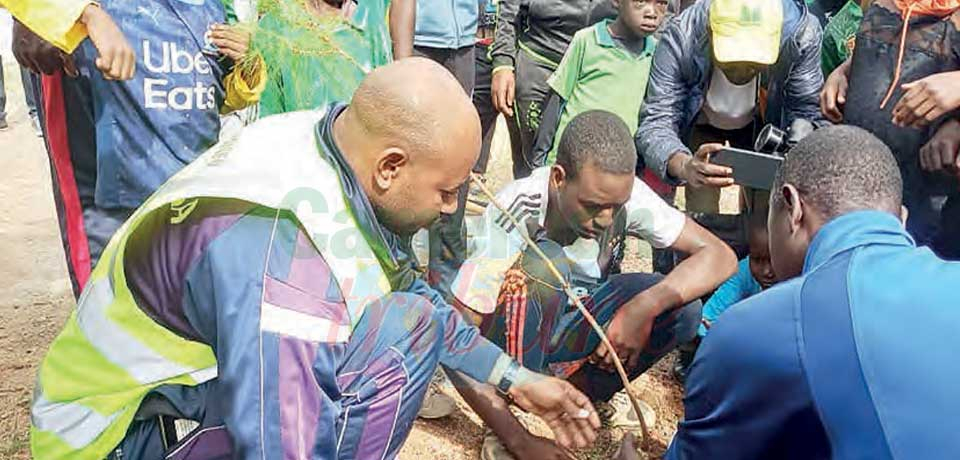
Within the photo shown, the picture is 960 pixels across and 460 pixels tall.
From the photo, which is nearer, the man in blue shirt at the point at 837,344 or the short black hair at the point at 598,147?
the man in blue shirt at the point at 837,344

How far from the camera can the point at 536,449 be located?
2.63 m

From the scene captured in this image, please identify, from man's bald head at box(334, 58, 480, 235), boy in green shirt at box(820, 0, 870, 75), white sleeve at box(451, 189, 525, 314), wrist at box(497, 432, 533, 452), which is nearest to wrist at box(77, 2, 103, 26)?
man's bald head at box(334, 58, 480, 235)

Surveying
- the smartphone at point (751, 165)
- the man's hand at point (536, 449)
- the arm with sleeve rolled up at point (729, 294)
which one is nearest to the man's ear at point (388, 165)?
the man's hand at point (536, 449)

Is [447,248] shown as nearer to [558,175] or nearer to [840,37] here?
[558,175]

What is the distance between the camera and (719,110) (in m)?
3.54

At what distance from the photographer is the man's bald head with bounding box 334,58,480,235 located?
1.73 meters

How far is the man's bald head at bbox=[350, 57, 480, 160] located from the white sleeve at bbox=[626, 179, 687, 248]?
4.47ft

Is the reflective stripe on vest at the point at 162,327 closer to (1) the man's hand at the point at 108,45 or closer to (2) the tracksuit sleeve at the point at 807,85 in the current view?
(1) the man's hand at the point at 108,45

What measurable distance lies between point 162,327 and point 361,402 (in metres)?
0.41

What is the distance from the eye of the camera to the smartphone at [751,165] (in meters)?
3.06

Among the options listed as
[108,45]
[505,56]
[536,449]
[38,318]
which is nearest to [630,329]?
[536,449]

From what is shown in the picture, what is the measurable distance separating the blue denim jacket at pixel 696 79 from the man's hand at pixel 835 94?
0.65ft

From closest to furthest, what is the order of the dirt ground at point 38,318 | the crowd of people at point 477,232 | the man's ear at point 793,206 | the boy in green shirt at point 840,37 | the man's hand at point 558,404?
1. the crowd of people at point 477,232
2. the man's ear at point 793,206
3. the man's hand at point 558,404
4. the dirt ground at point 38,318
5. the boy in green shirt at point 840,37

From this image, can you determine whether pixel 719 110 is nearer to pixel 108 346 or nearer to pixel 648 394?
pixel 648 394
